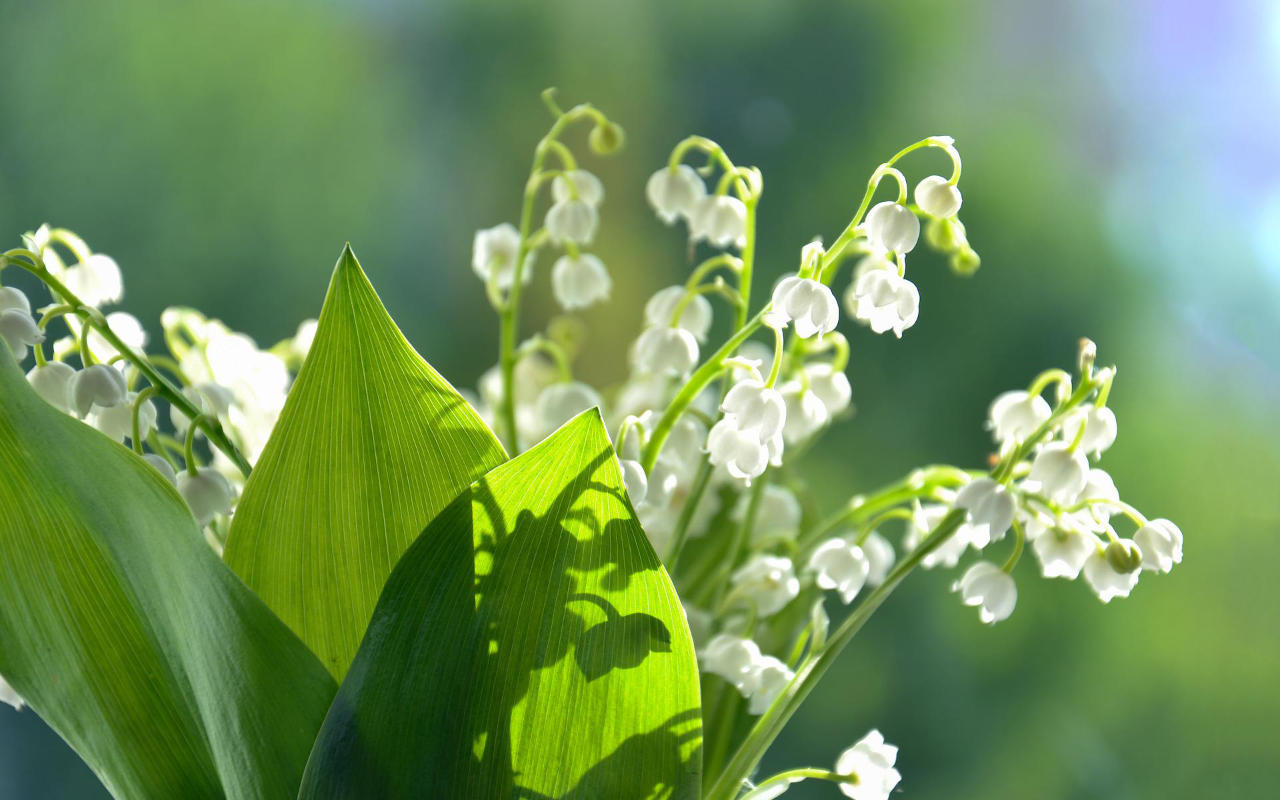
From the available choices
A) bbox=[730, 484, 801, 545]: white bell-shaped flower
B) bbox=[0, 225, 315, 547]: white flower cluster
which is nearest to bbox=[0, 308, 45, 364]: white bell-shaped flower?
bbox=[0, 225, 315, 547]: white flower cluster

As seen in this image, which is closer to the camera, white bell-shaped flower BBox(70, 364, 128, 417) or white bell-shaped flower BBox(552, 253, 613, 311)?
white bell-shaped flower BBox(70, 364, 128, 417)

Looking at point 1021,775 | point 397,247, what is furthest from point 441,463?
point 1021,775

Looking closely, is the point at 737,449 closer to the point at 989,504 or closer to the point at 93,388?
the point at 989,504

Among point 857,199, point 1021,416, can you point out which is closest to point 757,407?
point 1021,416

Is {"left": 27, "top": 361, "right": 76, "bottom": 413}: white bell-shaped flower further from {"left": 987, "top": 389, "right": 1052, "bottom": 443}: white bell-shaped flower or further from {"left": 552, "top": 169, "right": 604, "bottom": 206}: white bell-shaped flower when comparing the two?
{"left": 987, "top": 389, "right": 1052, "bottom": 443}: white bell-shaped flower

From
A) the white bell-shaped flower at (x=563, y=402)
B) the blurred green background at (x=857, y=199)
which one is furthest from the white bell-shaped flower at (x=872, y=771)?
the blurred green background at (x=857, y=199)

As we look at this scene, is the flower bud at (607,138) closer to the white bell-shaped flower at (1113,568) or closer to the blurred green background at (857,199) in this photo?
the white bell-shaped flower at (1113,568)
